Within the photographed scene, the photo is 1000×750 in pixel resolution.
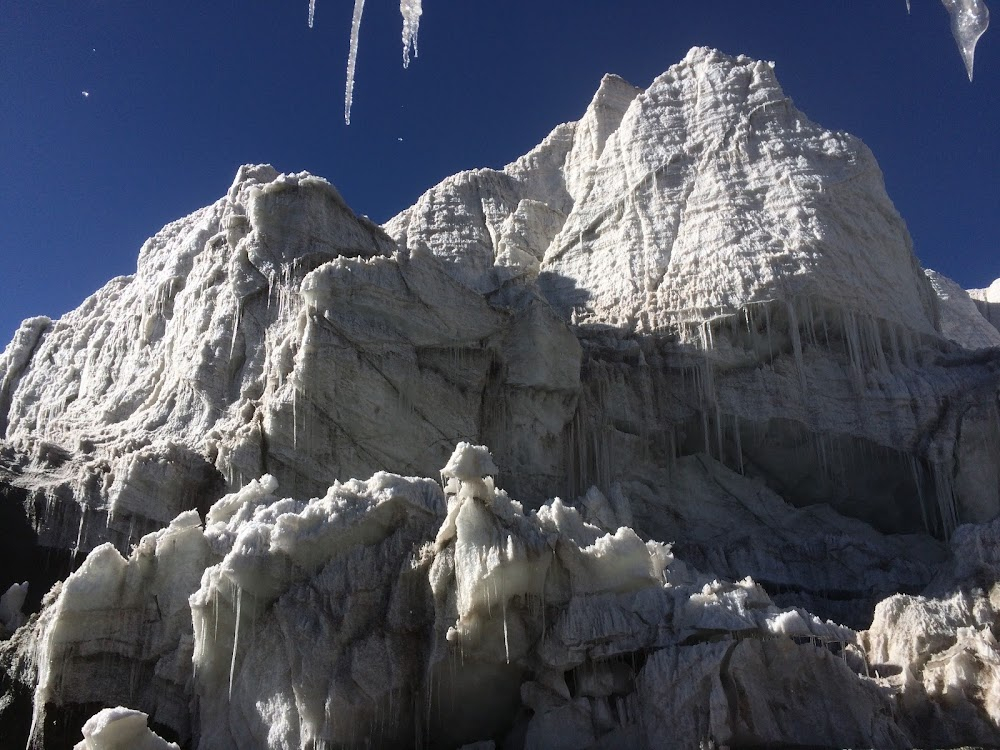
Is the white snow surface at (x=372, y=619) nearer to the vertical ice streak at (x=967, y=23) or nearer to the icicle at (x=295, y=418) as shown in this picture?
the icicle at (x=295, y=418)

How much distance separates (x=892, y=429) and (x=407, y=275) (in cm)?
1774

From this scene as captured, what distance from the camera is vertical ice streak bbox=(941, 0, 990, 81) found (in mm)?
13555

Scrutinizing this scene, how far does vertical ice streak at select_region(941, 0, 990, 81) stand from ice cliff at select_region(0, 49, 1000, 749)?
12.4m

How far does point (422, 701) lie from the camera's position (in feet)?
67.5

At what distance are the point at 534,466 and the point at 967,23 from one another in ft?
66.8

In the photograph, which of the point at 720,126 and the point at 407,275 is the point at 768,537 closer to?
the point at 407,275

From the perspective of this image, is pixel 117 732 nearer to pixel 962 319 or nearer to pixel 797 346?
pixel 797 346

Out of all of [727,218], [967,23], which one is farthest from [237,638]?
[727,218]

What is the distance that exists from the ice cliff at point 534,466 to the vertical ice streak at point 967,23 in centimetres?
1235

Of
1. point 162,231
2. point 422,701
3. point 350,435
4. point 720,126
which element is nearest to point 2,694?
point 422,701

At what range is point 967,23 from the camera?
13.7m

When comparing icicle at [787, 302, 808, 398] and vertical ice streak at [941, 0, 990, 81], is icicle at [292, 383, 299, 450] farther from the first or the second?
vertical ice streak at [941, 0, 990, 81]

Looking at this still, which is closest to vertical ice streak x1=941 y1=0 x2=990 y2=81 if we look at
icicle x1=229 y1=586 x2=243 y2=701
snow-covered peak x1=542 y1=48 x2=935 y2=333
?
icicle x1=229 y1=586 x2=243 y2=701

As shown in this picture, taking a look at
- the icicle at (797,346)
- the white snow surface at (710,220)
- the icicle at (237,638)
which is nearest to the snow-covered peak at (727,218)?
the white snow surface at (710,220)
